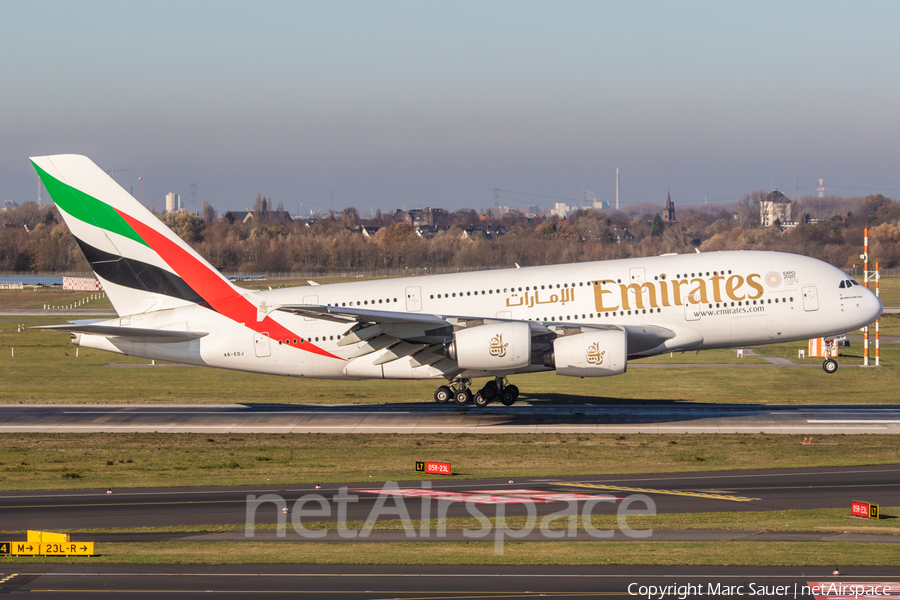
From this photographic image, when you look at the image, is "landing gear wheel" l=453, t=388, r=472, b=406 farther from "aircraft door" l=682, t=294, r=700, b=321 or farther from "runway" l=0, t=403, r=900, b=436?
"aircraft door" l=682, t=294, r=700, b=321

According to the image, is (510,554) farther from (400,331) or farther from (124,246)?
(124,246)

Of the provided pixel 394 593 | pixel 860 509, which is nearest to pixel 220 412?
pixel 394 593

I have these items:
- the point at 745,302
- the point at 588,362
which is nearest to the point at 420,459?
the point at 588,362

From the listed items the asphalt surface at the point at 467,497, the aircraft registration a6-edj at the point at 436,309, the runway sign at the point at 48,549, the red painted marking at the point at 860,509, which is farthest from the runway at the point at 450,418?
the runway sign at the point at 48,549

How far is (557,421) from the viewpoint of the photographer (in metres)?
41.6

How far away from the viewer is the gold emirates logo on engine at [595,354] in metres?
37.8

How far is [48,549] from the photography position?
2131 centimetres

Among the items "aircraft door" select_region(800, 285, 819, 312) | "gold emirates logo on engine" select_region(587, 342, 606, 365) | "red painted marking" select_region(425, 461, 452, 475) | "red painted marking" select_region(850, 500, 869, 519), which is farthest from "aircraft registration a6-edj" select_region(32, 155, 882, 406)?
"red painted marking" select_region(850, 500, 869, 519)

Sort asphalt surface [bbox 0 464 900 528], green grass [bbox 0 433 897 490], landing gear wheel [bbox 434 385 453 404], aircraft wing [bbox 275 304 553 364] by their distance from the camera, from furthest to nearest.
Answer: landing gear wheel [bbox 434 385 453 404]
aircraft wing [bbox 275 304 553 364]
green grass [bbox 0 433 897 490]
asphalt surface [bbox 0 464 900 528]

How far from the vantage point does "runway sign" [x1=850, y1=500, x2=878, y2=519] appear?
957 inches

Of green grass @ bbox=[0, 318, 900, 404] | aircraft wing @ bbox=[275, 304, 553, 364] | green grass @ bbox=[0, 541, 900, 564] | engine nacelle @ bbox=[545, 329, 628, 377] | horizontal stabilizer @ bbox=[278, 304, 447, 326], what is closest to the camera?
green grass @ bbox=[0, 541, 900, 564]

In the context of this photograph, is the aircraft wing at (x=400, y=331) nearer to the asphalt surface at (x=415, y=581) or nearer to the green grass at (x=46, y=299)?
the asphalt surface at (x=415, y=581)

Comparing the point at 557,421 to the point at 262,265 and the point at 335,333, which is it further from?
the point at 262,265

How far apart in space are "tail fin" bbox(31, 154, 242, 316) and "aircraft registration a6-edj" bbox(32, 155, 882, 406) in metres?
0.05
